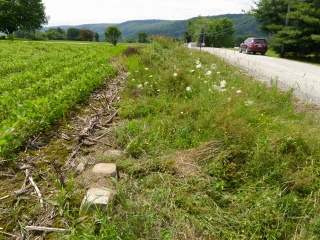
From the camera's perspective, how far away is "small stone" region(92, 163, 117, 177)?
104 inches

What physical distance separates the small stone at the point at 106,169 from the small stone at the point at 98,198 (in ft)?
1.14

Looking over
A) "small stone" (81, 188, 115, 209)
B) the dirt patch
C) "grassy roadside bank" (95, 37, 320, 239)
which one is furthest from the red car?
"small stone" (81, 188, 115, 209)

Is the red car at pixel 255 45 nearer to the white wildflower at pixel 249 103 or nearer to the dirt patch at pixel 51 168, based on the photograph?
the white wildflower at pixel 249 103

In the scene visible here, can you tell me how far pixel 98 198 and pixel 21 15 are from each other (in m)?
70.1

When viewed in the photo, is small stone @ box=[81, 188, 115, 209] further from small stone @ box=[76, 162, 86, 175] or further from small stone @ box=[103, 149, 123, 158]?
small stone @ box=[103, 149, 123, 158]

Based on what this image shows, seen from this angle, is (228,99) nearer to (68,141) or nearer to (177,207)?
(177,207)

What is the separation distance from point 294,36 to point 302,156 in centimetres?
2060

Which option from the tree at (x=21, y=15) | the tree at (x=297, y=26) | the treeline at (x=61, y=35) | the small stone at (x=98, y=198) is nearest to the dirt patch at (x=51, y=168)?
the small stone at (x=98, y=198)

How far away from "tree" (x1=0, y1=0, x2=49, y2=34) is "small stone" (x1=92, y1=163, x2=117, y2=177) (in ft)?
213

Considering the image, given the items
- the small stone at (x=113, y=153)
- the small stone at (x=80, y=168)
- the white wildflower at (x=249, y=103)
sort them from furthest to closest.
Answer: the white wildflower at (x=249, y=103)
the small stone at (x=113, y=153)
the small stone at (x=80, y=168)

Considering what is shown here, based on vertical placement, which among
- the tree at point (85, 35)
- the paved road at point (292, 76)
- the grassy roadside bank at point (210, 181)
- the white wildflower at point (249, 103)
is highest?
the tree at point (85, 35)

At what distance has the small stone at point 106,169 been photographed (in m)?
2.64

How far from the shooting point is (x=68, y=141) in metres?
3.58

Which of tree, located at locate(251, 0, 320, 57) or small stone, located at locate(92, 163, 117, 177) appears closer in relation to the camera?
small stone, located at locate(92, 163, 117, 177)
